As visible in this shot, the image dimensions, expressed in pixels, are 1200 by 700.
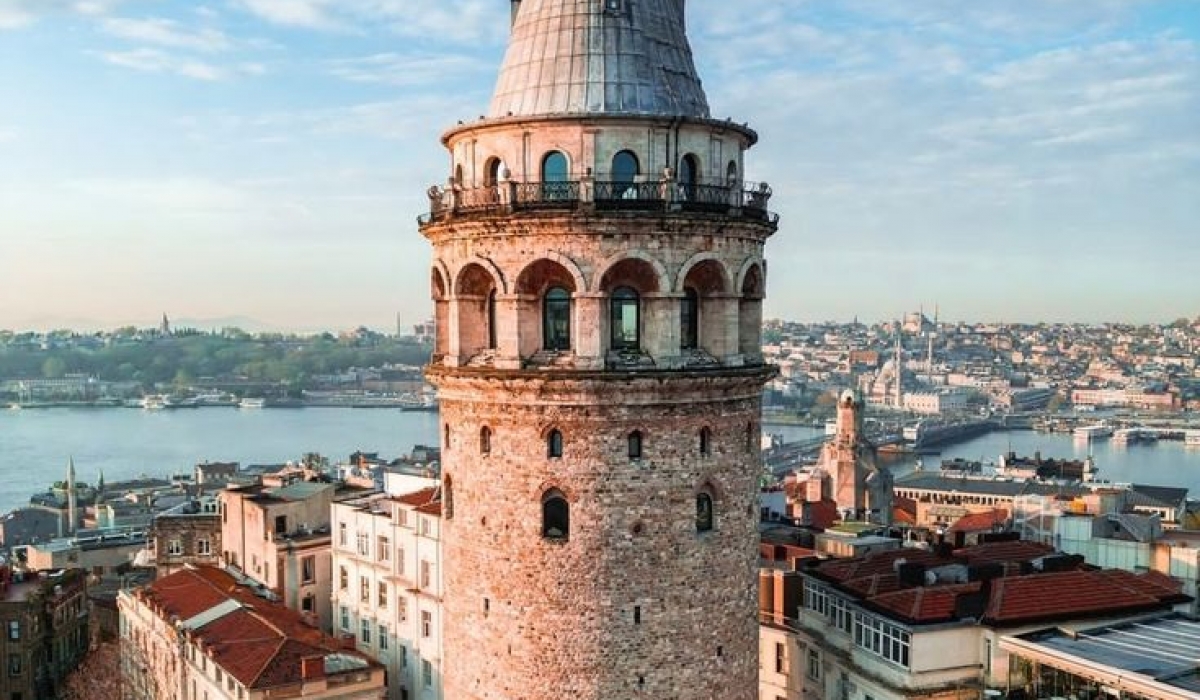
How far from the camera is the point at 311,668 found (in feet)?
86.4

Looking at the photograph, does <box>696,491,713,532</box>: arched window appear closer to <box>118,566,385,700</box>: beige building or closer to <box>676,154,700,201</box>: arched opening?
<box>676,154,700,201</box>: arched opening

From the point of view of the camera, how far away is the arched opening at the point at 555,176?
1312cm

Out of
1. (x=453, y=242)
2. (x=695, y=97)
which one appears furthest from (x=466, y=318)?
(x=695, y=97)

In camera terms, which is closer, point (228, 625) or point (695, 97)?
point (695, 97)

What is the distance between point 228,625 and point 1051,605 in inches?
796

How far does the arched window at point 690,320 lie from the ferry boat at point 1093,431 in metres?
150

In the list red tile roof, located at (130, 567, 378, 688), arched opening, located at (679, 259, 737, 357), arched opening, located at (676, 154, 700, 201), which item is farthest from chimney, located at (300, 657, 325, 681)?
arched opening, located at (676, 154, 700, 201)

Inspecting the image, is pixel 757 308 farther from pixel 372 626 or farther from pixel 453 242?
pixel 372 626

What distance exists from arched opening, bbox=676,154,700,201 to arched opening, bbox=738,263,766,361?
1.36 meters

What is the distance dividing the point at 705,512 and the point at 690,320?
2319 millimetres

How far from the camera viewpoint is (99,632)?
41.2m

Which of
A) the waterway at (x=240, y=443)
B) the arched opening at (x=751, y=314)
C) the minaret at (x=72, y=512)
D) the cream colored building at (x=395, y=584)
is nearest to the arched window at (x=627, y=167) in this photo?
the arched opening at (x=751, y=314)

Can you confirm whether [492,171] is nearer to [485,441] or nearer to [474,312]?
[474,312]

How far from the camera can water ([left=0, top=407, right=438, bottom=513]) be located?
11125 centimetres
